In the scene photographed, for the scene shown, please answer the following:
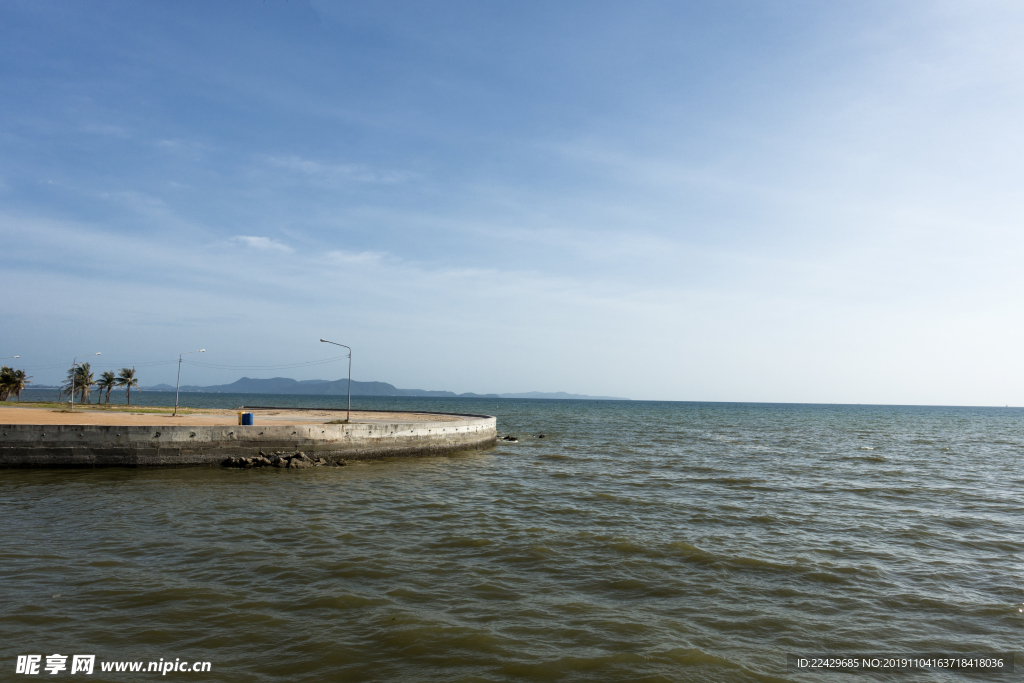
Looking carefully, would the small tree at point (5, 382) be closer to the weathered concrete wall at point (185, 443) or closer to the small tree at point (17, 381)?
the small tree at point (17, 381)

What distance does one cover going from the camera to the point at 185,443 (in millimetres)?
28031

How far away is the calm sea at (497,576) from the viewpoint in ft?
28.2

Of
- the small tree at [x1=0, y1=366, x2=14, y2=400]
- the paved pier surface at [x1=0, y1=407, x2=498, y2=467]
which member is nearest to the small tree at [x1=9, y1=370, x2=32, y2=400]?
the small tree at [x1=0, y1=366, x2=14, y2=400]

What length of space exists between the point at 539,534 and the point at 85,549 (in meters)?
11.7

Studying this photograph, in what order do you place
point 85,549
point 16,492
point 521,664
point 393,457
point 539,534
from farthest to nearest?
point 393,457
point 16,492
point 539,534
point 85,549
point 521,664

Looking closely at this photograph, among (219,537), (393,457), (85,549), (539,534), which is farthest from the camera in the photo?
(393,457)

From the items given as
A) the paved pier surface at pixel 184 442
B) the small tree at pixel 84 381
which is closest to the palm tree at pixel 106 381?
the small tree at pixel 84 381

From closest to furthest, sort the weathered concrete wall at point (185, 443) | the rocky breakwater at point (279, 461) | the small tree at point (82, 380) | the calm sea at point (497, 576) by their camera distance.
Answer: the calm sea at point (497, 576)
the weathered concrete wall at point (185, 443)
the rocky breakwater at point (279, 461)
the small tree at point (82, 380)

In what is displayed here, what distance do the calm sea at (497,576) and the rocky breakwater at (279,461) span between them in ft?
11.7

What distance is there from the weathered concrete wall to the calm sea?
1.51 meters

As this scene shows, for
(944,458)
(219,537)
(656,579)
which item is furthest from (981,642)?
(944,458)

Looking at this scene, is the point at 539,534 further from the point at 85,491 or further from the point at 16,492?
the point at 16,492

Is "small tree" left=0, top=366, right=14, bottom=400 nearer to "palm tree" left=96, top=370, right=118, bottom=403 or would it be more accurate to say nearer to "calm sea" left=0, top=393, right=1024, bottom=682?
"palm tree" left=96, top=370, right=118, bottom=403

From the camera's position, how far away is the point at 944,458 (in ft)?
129
